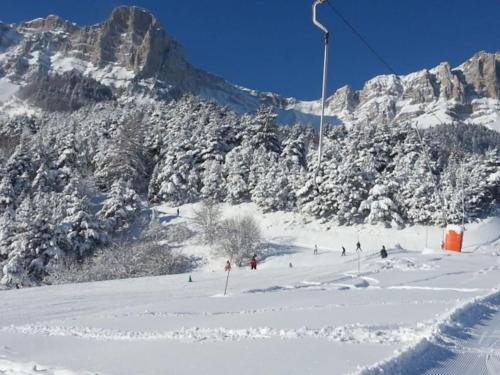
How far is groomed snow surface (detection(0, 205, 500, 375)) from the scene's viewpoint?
803cm

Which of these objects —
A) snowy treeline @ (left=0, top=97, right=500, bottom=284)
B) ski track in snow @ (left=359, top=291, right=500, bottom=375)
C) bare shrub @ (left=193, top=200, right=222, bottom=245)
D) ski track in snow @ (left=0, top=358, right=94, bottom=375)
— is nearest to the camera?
ski track in snow @ (left=359, top=291, right=500, bottom=375)

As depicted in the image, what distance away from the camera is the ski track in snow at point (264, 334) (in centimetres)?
960

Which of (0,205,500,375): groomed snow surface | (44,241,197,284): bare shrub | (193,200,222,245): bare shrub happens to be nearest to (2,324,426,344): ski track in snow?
(0,205,500,375): groomed snow surface

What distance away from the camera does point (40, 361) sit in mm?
8648

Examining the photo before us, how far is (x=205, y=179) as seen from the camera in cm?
6262

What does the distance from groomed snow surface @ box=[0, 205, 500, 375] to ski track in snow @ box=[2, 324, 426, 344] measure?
23 mm

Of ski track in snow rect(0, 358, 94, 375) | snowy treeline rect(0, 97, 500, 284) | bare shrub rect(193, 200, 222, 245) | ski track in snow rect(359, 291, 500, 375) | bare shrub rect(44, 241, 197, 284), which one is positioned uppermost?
snowy treeline rect(0, 97, 500, 284)

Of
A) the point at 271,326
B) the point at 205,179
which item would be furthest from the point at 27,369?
the point at 205,179

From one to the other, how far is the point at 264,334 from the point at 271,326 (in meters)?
1.08

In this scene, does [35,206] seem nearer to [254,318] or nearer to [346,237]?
[346,237]

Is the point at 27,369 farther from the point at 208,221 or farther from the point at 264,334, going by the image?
the point at 208,221

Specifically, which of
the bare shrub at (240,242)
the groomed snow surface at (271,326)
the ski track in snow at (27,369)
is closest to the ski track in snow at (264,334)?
the groomed snow surface at (271,326)

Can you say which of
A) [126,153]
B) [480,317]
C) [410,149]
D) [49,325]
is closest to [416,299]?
[480,317]

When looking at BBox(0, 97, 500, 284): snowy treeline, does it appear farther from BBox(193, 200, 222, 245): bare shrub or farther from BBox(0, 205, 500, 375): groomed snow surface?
BBox(0, 205, 500, 375): groomed snow surface
